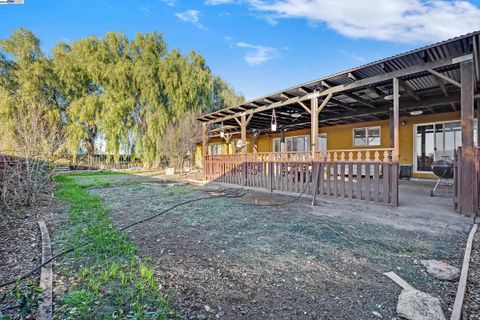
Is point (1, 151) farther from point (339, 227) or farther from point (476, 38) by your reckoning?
point (476, 38)

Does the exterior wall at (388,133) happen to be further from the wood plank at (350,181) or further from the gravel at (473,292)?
the gravel at (473,292)

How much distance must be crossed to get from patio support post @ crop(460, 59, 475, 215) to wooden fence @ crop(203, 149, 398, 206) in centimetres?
91

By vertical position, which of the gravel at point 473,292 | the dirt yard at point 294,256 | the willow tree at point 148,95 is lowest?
the gravel at point 473,292

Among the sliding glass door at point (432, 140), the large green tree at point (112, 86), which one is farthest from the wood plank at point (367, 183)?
the large green tree at point (112, 86)

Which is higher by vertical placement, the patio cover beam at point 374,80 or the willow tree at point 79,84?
the willow tree at point 79,84

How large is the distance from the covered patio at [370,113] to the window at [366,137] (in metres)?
0.90

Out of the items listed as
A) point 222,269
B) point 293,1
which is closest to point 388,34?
point 293,1

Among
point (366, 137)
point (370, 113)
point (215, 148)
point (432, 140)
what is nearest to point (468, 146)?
point (370, 113)

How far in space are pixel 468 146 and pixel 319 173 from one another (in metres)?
2.57

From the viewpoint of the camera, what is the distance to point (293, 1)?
650 centimetres

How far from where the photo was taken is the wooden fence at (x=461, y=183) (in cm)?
361

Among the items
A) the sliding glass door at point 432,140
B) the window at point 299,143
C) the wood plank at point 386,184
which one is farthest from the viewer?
the window at point 299,143

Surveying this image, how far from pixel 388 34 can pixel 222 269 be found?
9239 mm

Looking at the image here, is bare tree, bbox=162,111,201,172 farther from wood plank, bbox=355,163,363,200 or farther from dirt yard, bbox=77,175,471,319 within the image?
wood plank, bbox=355,163,363,200
